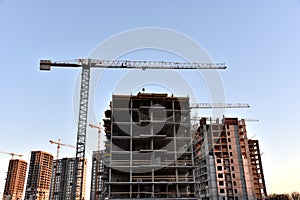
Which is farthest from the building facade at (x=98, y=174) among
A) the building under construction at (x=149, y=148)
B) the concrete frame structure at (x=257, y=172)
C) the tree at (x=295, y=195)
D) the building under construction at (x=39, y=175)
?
the tree at (x=295, y=195)

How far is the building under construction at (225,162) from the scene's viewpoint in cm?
7788

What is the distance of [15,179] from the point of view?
109688 mm

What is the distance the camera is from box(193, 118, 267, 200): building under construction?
77.9 meters

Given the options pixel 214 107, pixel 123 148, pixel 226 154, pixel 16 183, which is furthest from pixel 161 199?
pixel 16 183

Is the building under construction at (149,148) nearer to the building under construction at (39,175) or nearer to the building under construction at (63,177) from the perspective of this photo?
the building under construction at (63,177)

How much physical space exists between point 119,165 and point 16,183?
A: 304 feet

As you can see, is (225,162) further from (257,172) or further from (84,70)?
(84,70)

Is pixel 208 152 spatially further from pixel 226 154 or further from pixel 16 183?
pixel 16 183

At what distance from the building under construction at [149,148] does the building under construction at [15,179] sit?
87.7 meters

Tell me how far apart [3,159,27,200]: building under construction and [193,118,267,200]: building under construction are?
74966mm

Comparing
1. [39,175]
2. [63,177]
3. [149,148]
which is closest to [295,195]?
[149,148]

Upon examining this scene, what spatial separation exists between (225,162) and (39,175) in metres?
69.8

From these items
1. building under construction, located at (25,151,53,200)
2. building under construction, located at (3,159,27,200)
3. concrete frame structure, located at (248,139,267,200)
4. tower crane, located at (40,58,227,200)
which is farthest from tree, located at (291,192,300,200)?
building under construction, located at (3,159,27,200)

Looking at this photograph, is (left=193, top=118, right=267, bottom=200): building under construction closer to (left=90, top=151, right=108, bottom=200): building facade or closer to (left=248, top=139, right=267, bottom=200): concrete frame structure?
(left=248, top=139, right=267, bottom=200): concrete frame structure
